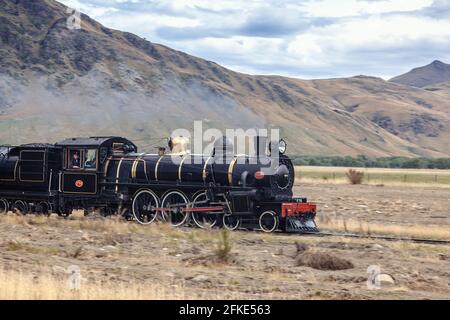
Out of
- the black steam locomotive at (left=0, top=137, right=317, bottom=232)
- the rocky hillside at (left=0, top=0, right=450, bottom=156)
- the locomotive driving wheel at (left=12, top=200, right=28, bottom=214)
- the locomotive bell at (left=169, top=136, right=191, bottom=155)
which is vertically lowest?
the locomotive driving wheel at (left=12, top=200, right=28, bottom=214)

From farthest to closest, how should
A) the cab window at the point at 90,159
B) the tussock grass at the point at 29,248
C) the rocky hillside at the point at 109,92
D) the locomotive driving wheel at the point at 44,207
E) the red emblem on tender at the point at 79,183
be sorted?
the rocky hillside at the point at 109,92 < the locomotive driving wheel at the point at 44,207 < the red emblem on tender at the point at 79,183 < the cab window at the point at 90,159 < the tussock grass at the point at 29,248

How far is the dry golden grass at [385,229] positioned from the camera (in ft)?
80.0

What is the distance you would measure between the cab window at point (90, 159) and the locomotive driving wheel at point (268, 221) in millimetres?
6515

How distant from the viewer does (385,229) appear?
25281 mm

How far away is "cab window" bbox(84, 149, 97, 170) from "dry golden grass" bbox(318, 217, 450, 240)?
28.5 ft

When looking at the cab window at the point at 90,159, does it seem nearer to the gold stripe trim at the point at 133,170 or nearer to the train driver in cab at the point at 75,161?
the train driver in cab at the point at 75,161

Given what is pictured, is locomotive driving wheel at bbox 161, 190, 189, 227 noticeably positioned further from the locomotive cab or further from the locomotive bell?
the locomotive cab

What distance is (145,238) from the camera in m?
20.8

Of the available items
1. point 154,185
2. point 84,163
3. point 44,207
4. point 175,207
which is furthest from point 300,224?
point 44,207

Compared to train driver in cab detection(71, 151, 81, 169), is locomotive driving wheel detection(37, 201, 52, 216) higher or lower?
lower

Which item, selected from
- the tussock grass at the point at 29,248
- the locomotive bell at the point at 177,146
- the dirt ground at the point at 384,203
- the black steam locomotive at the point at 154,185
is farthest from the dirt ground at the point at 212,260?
the dirt ground at the point at 384,203

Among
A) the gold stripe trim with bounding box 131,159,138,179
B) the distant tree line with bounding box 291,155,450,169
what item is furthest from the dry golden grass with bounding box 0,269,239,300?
the distant tree line with bounding box 291,155,450,169

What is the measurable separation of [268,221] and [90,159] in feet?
23.1

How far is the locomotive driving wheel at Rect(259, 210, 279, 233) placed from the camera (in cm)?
2338
